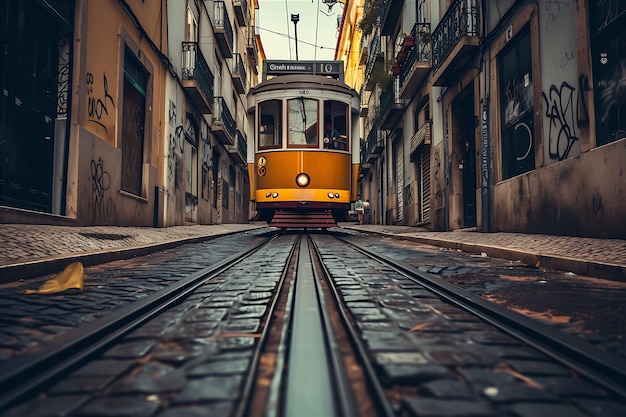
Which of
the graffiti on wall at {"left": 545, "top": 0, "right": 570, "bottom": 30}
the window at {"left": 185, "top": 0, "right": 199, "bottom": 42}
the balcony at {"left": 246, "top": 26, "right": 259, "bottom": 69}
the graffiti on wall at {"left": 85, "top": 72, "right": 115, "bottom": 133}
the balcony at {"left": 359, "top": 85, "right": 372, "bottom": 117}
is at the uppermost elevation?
the balcony at {"left": 246, "top": 26, "right": 259, "bottom": 69}

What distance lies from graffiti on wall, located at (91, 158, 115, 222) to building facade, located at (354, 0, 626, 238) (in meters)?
7.11

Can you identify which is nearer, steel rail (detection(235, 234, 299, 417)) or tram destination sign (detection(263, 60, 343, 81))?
steel rail (detection(235, 234, 299, 417))

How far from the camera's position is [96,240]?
6.14 metres

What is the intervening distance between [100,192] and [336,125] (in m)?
5.49

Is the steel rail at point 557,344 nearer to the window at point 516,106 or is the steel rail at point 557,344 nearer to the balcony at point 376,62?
the window at point 516,106

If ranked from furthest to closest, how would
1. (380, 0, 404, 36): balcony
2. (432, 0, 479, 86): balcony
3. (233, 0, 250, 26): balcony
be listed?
(233, 0, 250, 26): balcony < (380, 0, 404, 36): balcony < (432, 0, 479, 86): balcony

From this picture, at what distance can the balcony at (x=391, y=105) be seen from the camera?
18.8 m

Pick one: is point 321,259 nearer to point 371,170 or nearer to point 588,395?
point 588,395

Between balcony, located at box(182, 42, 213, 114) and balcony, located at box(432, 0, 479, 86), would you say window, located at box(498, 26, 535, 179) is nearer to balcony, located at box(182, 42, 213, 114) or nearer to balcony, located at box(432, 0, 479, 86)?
balcony, located at box(432, 0, 479, 86)

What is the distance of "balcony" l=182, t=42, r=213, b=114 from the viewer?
15.0 m

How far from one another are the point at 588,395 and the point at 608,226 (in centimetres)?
503

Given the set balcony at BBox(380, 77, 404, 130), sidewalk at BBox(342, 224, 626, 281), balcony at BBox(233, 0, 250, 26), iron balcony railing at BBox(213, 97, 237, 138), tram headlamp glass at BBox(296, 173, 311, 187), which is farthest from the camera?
balcony at BBox(233, 0, 250, 26)

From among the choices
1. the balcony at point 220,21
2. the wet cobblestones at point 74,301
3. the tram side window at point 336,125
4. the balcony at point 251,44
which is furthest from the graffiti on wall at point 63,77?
the balcony at point 251,44

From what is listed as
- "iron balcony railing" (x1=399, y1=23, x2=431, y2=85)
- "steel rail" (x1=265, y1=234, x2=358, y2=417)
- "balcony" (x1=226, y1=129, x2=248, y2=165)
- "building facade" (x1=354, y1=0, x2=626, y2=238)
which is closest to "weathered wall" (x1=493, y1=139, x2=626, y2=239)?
"building facade" (x1=354, y1=0, x2=626, y2=238)
